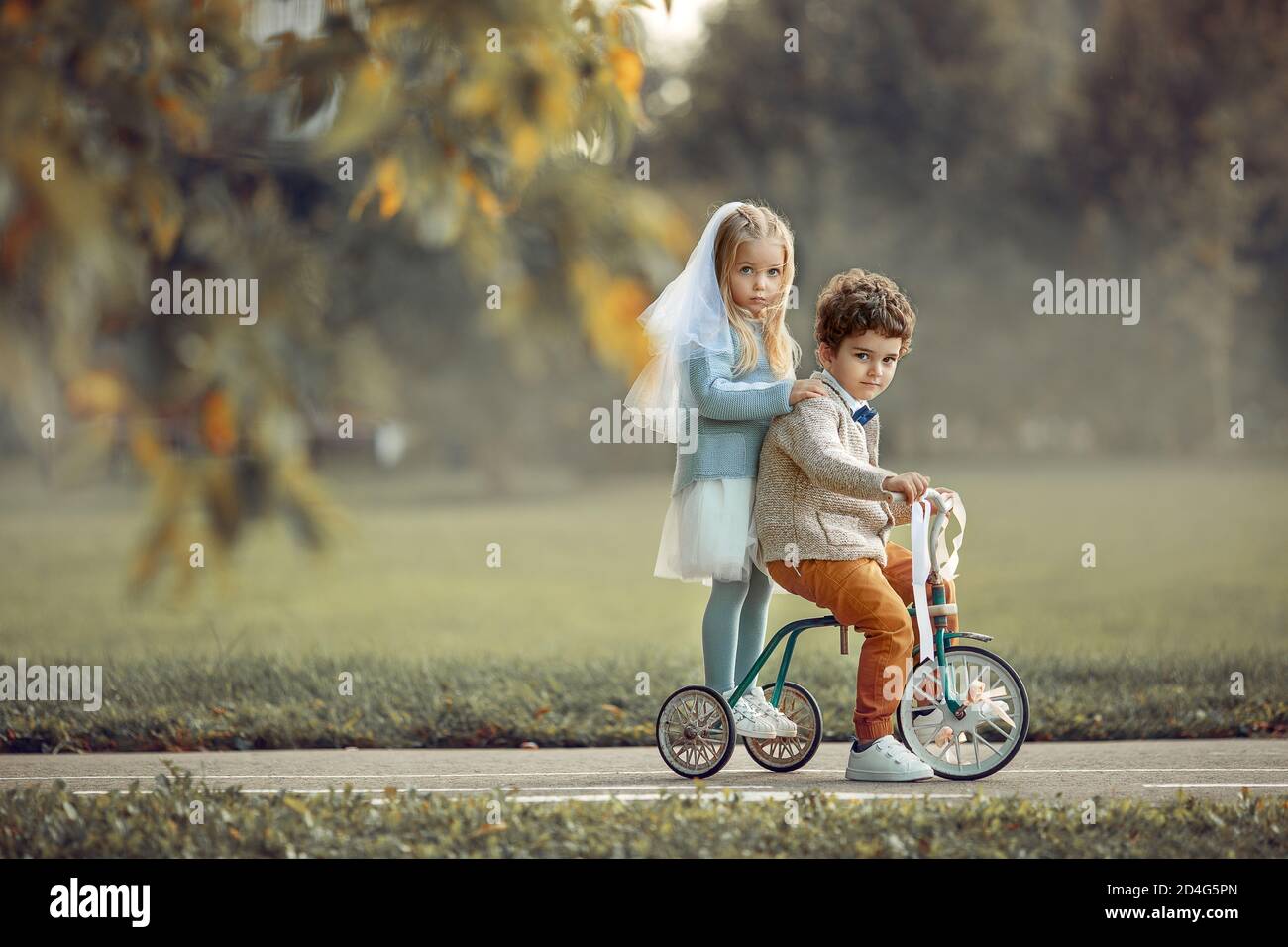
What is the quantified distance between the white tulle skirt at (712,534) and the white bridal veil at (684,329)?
205 millimetres

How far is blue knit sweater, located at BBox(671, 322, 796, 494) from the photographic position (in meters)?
4.35

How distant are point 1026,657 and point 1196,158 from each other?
23.5m

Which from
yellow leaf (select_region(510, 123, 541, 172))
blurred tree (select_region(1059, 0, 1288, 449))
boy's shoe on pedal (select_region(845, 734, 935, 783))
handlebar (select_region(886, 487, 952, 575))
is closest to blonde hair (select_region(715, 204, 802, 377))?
handlebar (select_region(886, 487, 952, 575))

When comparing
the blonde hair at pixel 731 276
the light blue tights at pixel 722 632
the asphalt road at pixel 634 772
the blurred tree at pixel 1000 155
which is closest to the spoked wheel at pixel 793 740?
the asphalt road at pixel 634 772

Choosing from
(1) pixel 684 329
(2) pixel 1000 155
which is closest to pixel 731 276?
(1) pixel 684 329

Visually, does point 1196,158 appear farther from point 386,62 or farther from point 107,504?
point 386,62

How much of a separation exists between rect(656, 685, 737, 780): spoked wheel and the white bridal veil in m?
0.75

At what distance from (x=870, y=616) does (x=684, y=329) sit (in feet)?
3.08

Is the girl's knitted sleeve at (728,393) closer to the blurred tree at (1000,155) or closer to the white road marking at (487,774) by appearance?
the white road marking at (487,774)

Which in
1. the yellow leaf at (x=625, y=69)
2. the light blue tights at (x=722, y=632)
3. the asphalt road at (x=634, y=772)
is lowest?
the asphalt road at (x=634, y=772)

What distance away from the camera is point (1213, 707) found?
19.1ft

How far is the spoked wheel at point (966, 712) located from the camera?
4.20m

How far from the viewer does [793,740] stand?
470 centimetres

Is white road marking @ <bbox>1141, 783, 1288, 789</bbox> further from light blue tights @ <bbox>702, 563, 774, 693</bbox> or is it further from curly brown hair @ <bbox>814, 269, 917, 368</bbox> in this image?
curly brown hair @ <bbox>814, 269, 917, 368</bbox>
